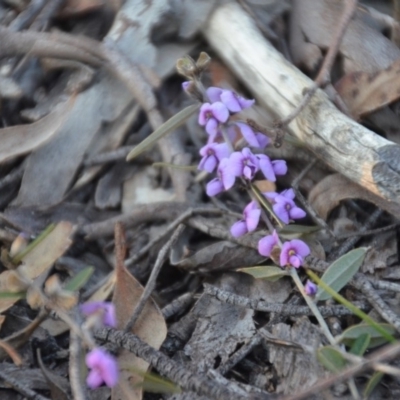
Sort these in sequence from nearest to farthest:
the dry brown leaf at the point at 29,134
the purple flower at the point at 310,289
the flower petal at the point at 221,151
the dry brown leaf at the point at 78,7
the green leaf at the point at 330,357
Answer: the green leaf at the point at 330,357 < the purple flower at the point at 310,289 < the flower petal at the point at 221,151 < the dry brown leaf at the point at 29,134 < the dry brown leaf at the point at 78,7

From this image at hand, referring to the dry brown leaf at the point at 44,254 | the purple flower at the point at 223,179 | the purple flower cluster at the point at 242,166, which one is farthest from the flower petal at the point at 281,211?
the dry brown leaf at the point at 44,254

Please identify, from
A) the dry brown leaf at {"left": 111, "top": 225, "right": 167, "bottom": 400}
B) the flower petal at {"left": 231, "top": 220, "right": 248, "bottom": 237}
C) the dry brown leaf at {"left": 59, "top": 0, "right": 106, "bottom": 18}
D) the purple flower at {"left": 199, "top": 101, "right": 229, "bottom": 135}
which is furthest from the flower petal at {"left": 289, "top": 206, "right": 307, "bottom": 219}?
the dry brown leaf at {"left": 59, "top": 0, "right": 106, "bottom": 18}

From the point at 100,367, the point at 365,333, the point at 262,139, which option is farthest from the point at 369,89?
the point at 100,367

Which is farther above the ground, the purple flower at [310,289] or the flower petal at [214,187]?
the flower petal at [214,187]

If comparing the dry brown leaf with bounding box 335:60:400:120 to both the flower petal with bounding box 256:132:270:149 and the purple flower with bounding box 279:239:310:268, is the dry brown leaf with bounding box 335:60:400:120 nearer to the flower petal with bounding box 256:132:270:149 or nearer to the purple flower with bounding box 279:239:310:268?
the flower petal with bounding box 256:132:270:149

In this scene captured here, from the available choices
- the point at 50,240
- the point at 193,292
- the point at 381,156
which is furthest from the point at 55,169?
the point at 381,156

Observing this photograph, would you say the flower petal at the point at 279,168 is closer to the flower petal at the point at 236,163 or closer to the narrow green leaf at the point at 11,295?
the flower petal at the point at 236,163

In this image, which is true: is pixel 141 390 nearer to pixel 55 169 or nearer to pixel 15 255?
pixel 15 255

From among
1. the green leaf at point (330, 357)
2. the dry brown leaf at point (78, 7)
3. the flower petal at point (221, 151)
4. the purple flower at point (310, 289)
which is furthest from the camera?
the dry brown leaf at point (78, 7)
